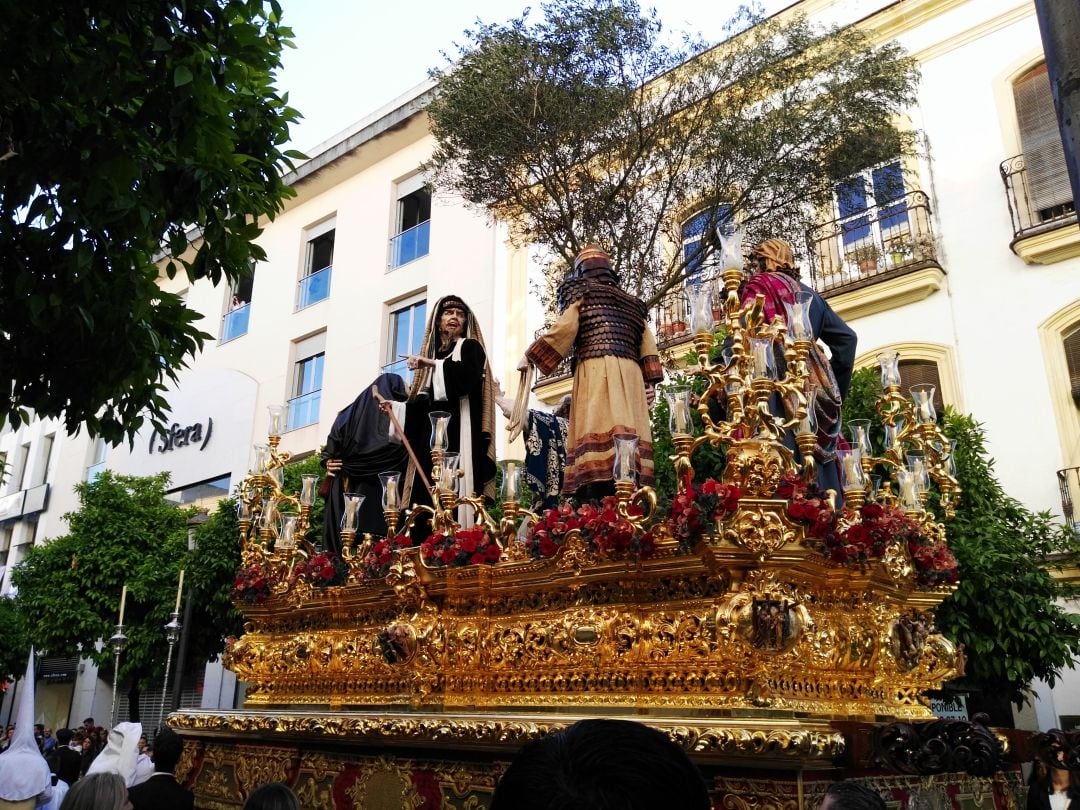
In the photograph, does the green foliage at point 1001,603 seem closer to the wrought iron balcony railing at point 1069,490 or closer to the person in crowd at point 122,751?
the wrought iron balcony railing at point 1069,490

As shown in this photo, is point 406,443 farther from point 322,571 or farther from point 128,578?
point 128,578

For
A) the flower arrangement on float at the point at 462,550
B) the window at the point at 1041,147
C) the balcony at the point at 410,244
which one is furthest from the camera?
the balcony at the point at 410,244

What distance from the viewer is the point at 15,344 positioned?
5.15 meters

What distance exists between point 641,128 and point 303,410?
41.7 ft

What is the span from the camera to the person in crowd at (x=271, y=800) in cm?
294

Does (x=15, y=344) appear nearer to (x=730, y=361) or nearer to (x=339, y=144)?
(x=730, y=361)

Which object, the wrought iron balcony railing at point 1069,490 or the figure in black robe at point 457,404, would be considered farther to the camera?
the wrought iron balcony railing at point 1069,490

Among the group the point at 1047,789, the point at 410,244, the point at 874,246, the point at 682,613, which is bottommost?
the point at 1047,789

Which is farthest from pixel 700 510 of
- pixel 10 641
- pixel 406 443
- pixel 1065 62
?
pixel 10 641

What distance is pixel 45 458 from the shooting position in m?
29.8

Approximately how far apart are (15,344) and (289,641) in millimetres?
2508

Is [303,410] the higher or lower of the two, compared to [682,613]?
higher

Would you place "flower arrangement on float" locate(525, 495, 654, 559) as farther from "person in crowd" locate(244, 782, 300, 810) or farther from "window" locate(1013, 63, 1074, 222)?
"window" locate(1013, 63, 1074, 222)

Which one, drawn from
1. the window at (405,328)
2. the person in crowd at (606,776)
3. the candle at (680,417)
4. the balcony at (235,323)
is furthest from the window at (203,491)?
the person in crowd at (606,776)
